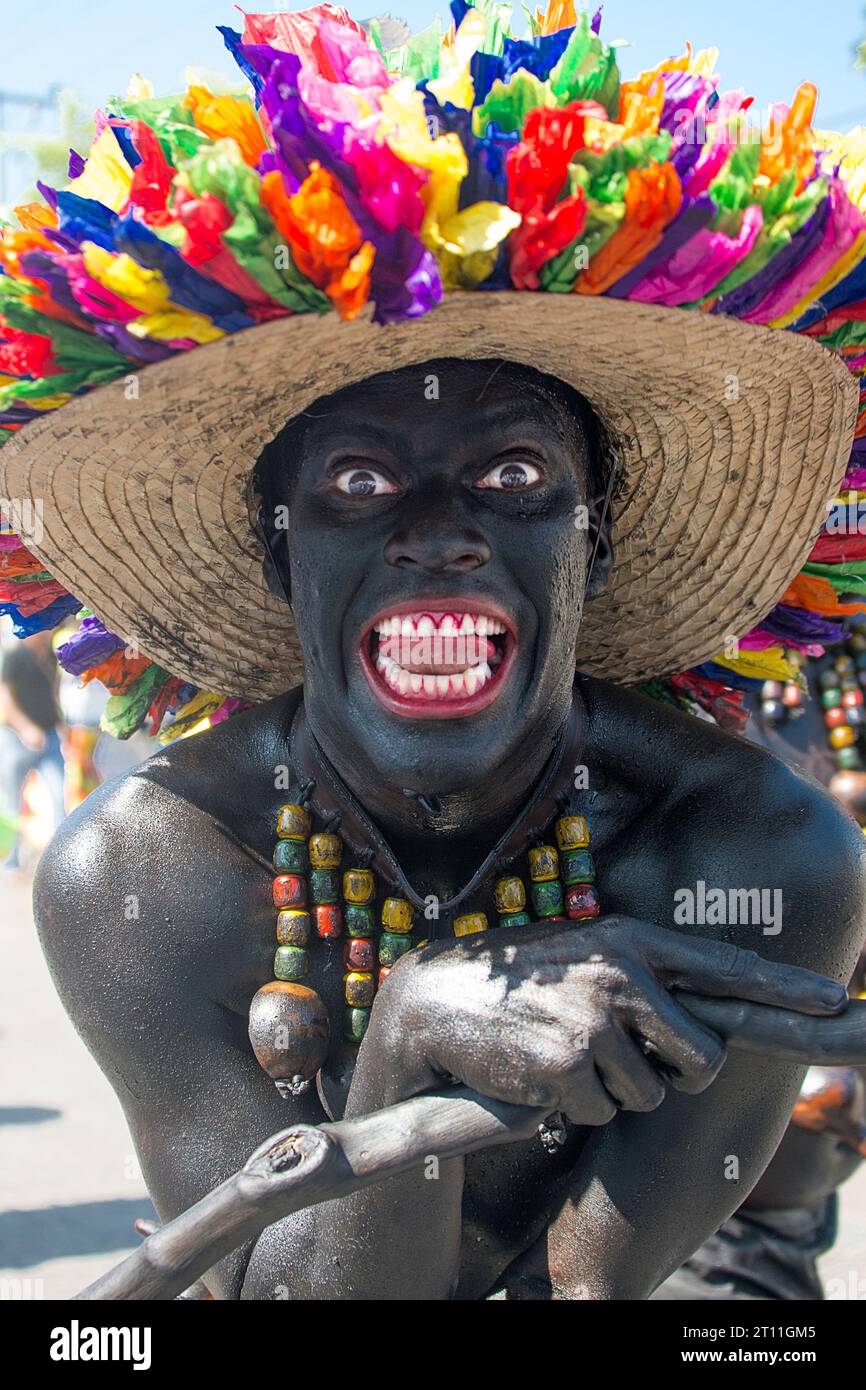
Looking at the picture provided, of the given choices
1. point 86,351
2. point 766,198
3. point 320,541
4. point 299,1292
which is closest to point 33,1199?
point 299,1292

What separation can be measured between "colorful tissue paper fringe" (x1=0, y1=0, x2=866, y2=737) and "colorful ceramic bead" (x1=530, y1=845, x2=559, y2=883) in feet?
2.38

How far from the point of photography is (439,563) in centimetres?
175

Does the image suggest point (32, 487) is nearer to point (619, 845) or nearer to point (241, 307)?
point (241, 307)

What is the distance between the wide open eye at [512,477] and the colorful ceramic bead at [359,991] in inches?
Answer: 26.4

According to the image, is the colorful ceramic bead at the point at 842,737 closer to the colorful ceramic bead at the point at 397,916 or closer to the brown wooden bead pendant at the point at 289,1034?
the colorful ceramic bead at the point at 397,916

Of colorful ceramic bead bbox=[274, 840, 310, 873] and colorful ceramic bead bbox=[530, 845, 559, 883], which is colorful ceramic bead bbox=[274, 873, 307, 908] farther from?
colorful ceramic bead bbox=[530, 845, 559, 883]

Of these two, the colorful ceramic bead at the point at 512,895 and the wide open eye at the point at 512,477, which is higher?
the wide open eye at the point at 512,477

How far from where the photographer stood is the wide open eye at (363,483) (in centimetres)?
186

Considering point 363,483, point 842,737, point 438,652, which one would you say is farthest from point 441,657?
point 842,737

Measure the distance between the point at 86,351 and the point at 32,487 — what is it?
1.40 feet

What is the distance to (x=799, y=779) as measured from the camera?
205 cm

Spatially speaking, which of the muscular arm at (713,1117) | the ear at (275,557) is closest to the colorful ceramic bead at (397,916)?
the muscular arm at (713,1117)

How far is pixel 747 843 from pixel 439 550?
0.58m

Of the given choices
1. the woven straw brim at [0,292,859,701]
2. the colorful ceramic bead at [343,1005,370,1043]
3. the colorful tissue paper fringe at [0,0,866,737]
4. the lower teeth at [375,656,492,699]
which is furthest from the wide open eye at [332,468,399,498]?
the colorful ceramic bead at [343,1005,370,1043]
